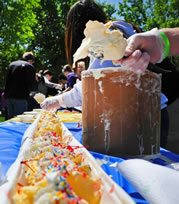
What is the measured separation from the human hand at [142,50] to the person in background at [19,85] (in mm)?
3080

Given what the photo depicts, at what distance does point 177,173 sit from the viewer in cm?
60

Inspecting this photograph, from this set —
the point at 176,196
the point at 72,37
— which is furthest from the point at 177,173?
the point at 72,37

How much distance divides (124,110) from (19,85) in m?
3.13

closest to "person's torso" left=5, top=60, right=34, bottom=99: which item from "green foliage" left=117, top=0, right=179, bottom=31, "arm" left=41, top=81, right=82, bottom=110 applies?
"arm" left=41, top=81, right=82, bottom=110

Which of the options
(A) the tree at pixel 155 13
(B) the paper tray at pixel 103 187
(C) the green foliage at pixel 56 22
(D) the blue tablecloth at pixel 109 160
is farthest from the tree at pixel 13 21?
(B) the paper tray at pixel 103 187

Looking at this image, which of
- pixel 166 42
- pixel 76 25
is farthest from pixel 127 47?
pixel 76 25

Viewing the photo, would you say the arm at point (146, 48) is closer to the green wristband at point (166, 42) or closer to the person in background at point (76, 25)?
the green wristband at point (166, 42)

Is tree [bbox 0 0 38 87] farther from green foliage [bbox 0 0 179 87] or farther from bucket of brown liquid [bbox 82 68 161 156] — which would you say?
bucket of brown liquid [bbox 82 68 161 156]

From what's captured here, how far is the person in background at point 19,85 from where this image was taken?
12.2ft

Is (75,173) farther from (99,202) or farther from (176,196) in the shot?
(176,196)

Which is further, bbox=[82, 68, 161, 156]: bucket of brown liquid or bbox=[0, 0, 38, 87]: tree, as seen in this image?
bbox=[0, 0, 38, 87]: tree

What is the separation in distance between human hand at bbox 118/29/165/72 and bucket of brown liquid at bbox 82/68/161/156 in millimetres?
67

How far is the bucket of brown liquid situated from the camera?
0.89 meters

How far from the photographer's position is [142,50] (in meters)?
0.89
